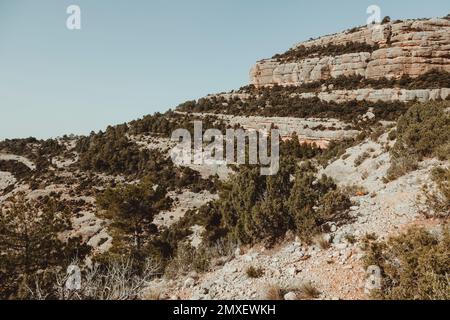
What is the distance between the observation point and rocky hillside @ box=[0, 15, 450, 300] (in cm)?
651

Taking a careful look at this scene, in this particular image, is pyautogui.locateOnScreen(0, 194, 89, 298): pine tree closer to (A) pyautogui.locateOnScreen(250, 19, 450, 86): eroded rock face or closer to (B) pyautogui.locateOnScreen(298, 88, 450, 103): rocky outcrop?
(B) pyautogui.locateOnScreen(298, 88, 450, 103): rocky outcrop

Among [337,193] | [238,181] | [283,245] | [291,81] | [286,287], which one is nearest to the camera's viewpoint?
[286,287]

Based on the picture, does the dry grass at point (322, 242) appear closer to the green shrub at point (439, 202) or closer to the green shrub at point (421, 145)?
the green shrub at point (439, 202)

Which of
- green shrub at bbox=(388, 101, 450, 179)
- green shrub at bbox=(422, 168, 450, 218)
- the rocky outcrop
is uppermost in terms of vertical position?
the rocky outcrop

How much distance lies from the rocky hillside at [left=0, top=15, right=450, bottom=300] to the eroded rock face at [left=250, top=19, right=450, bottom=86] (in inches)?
7.0

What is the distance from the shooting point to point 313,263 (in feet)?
22.6

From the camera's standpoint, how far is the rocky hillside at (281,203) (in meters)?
6.51

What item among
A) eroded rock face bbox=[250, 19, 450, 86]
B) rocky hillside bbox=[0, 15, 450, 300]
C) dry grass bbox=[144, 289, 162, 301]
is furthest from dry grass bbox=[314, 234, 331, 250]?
eroded rock face bbox=[250, 19, 450, 86]

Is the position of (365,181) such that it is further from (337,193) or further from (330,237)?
(330,237)

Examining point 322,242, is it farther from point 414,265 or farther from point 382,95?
point 382,95

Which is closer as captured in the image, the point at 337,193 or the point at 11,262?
the point at 337,193

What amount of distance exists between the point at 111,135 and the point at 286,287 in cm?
4329

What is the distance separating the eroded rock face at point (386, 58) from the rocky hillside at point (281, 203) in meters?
0.18

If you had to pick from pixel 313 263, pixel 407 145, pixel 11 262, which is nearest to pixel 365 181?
pixel 407 145
